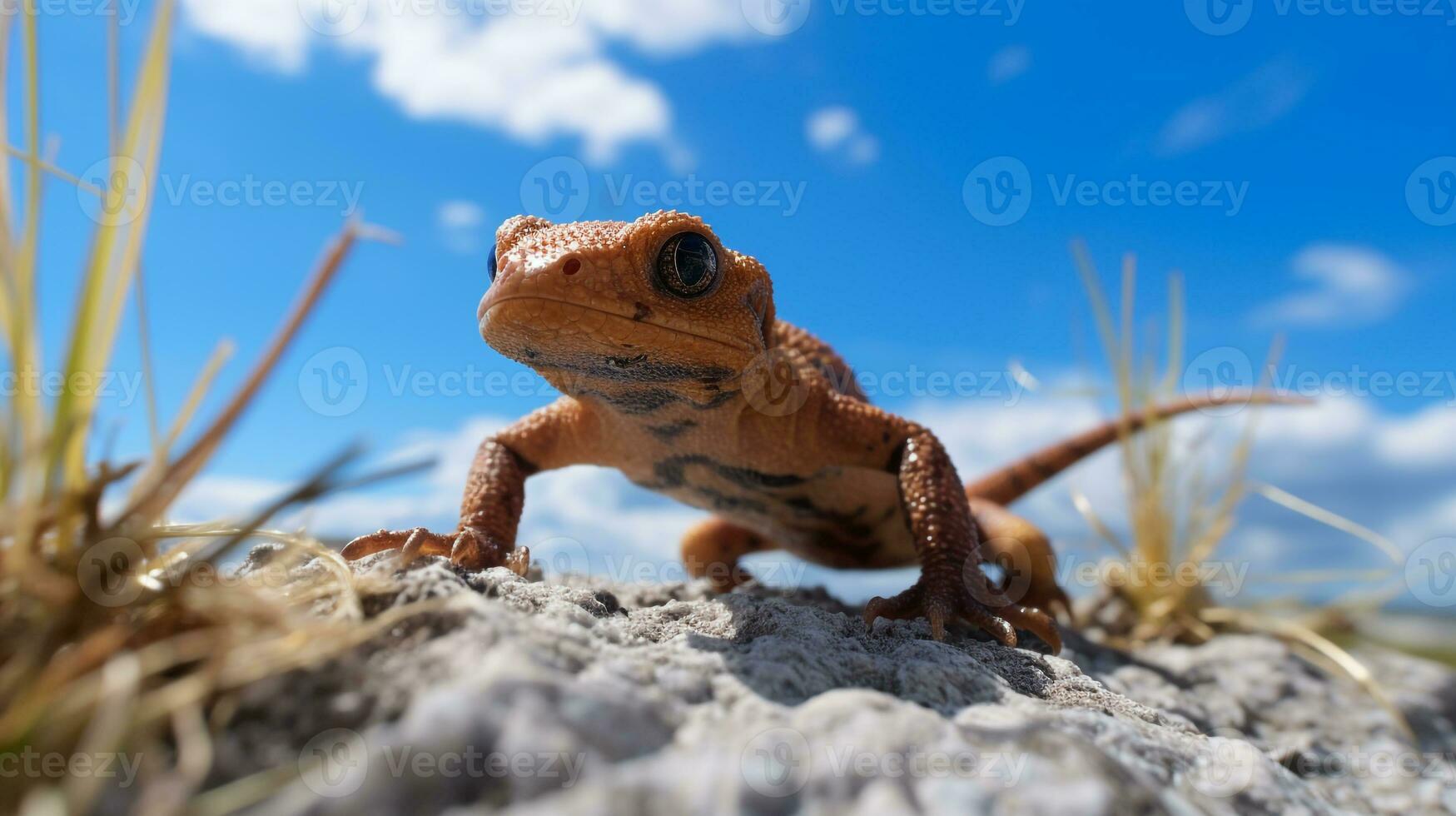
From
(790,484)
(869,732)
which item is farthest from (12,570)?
(790,484)

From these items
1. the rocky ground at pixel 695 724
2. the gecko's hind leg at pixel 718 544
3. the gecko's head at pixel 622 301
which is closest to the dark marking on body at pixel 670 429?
the gecko's head at pixel 622 301

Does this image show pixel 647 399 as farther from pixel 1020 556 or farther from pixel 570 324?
pixel 1020 556

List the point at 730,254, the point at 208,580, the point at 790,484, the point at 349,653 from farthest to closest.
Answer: the point at 790,484 → the point at 730,254 → the point at 208,580 → the point at 349,653

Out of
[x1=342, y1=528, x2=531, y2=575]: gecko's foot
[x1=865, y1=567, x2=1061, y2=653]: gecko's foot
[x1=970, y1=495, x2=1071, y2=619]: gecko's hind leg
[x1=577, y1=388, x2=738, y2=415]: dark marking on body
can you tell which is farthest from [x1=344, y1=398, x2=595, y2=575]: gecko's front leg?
[x1=970, y1=495, x2=1071, y2=619]: gecko's hind leg

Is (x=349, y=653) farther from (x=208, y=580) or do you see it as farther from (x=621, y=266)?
(x=621, y=266)

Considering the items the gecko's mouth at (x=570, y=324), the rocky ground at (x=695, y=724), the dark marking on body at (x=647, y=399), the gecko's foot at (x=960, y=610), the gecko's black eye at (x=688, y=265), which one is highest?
the gecko's black eye at (x=688, y=265)

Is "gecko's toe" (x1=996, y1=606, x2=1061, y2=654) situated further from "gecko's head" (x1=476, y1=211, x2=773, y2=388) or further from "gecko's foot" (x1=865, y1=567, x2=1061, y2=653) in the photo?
"gecko's head" (x1=476, y1=211, x2=773, y2=388)

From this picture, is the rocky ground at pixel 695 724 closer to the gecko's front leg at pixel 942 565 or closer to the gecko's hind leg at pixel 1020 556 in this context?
the gecko's front leg at pixel 942 565
